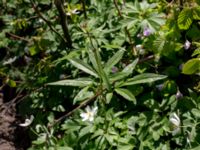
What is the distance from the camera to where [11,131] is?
2.51 meters

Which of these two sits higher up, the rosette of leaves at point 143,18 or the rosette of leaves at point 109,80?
the rosette of leaves at point 143,18

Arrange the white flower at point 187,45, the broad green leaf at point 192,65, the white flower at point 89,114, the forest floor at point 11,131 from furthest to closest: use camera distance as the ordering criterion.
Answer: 1. the forest floor at point 11,131
2. the white flower at point 187,45
3. the white flower at point 89,114
4. the broad green leaf at point 192,65

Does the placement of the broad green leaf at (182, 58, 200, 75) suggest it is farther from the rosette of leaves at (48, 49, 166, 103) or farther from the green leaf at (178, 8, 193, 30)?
the green leaf at (178, 8, 193, 30)

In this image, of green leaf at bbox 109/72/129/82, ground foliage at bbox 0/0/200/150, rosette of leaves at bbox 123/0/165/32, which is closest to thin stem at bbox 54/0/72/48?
ground foliage at bbox 0/0/200/150

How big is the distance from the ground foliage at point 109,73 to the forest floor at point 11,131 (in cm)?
A: 9

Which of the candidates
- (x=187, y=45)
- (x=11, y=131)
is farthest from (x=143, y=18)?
(x=11, y=131)

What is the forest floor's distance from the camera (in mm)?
2447

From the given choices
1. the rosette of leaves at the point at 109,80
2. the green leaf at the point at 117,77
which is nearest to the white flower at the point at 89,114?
the rosette of leaves at the point at 109,80

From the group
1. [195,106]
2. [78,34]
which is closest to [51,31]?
[78,34]

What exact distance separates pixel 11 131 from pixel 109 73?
87 cm

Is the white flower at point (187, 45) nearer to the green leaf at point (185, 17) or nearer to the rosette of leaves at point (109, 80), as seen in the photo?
the green leaf at point (185, 17)

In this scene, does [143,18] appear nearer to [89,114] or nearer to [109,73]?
[109,73]

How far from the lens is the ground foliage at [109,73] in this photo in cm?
187

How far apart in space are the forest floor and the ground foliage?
88mm
